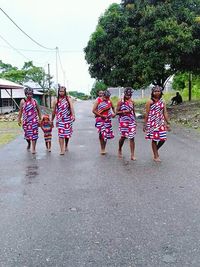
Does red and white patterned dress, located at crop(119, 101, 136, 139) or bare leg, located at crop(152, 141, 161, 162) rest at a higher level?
red and white patterned dress, located at crop(119, 101, 136, 139)

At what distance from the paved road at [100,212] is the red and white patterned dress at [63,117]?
1.07m

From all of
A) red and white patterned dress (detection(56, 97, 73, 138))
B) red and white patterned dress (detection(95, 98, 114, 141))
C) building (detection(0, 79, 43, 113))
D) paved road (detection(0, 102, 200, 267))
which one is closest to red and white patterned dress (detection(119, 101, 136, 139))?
red and white patterned dress (detection(95, 98, 114, 141))

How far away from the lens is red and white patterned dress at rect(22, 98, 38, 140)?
10.3m

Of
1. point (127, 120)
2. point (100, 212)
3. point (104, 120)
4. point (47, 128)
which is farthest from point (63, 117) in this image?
point (100, 212)

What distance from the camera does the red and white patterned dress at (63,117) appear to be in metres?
9.89

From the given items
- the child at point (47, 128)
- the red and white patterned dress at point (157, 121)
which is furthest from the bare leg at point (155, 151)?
the child at point (47, 128)

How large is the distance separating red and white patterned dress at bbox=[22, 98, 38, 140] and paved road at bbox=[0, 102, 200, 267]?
133cm

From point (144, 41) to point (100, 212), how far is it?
53.7ft

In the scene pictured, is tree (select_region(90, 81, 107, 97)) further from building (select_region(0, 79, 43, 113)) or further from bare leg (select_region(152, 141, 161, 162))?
building (select_region(0, 79, 43, 113))

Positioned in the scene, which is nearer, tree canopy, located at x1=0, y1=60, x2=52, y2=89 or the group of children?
the group of children

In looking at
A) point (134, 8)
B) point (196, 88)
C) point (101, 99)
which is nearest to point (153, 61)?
point (134, 8)

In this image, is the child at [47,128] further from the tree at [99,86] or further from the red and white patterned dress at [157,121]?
the tree at [99,86]

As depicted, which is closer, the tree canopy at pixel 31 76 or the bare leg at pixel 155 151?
the bare leg at pixel 155 151

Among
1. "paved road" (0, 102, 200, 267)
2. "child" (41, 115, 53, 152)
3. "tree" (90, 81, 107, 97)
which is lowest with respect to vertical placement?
"paved road" (0, 102, 200, 267)
